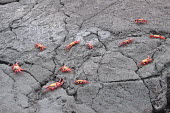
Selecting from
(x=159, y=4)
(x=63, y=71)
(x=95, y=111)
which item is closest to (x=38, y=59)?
(x=63, y=71)

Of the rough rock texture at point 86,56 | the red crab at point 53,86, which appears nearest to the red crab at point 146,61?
the rough rock texture at point 86,56

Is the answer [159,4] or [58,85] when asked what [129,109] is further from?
[159,4]

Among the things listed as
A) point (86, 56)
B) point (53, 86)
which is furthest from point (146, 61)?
point (53, 86)

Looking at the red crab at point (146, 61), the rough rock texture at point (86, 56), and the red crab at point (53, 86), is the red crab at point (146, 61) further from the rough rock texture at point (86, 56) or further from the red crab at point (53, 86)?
the red crab at point (53, 86)

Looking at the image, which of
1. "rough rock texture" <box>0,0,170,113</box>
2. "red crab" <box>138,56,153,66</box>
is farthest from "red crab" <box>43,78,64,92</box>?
"red crab" <box>138,56,153,66</box>

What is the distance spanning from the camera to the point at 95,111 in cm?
380

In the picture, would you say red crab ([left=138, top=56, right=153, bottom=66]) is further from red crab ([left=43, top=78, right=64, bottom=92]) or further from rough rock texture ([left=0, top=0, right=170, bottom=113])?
red crab ([left=43, top=78, right=64, bottom=92])

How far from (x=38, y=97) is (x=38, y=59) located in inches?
38.1

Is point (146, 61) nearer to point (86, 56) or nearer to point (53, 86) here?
point (86, 56)

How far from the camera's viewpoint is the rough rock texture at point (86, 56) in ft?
12.9

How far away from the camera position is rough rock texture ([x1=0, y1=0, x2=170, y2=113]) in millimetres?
3930

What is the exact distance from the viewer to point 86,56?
4785mm

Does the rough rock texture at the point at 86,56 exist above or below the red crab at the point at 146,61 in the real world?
below

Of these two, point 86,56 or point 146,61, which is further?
point 86,56
